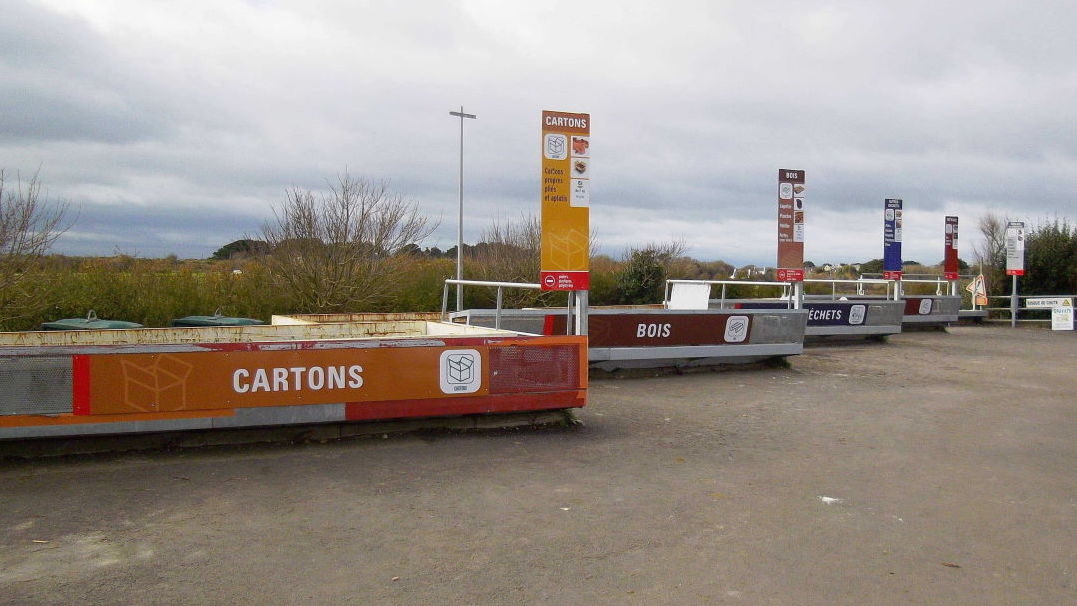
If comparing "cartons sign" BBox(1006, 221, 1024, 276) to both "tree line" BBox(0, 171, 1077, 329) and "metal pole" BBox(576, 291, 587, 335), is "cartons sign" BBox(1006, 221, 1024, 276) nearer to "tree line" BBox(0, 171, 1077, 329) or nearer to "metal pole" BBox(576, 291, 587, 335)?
"tree line" BBox(0, 171, 1077, 329)

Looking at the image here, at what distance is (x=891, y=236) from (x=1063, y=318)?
8.57 m

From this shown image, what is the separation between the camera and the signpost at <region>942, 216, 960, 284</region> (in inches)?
1184

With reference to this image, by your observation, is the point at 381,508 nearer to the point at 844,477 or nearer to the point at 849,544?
the point at 849,544

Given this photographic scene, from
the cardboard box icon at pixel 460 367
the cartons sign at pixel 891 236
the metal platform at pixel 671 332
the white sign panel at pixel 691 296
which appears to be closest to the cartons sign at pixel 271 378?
the cardboard box icon at pixel 460 367

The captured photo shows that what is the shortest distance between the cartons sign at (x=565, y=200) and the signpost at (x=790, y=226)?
9.42 m

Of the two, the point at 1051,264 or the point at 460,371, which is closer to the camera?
the point at 460,371

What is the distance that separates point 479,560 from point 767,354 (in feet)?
35.8

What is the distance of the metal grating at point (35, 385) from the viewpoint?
253 inches

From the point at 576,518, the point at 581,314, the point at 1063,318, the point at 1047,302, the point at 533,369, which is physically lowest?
the point at 576,518

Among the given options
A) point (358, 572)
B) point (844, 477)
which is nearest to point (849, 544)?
point (844, 477)

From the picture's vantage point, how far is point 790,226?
17.9m

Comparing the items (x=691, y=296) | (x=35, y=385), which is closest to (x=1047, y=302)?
(x=691, y=296)

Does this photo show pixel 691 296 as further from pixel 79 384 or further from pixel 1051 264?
pixel 1051 264

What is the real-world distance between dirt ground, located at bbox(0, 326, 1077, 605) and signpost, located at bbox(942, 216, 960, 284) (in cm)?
2297
